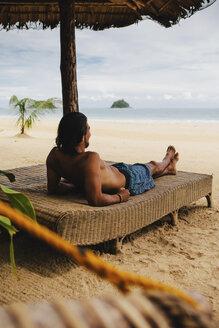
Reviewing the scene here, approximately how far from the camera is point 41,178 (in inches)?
122

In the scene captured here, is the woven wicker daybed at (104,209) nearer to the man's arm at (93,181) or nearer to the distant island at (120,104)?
the man's arm at (93,181)

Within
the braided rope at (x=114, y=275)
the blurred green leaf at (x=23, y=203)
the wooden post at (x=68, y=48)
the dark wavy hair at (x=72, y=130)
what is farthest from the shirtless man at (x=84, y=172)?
the braided rope at (x=114, y=275)

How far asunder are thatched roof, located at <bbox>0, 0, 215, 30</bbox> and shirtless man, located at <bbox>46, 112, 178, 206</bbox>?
2344mm

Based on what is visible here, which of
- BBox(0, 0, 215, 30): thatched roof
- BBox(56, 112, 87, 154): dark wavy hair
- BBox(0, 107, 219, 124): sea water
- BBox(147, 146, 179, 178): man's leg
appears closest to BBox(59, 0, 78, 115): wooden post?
BBox(0, 0, 215, 30): thatched roof

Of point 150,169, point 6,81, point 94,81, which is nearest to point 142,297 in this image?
point 150,169

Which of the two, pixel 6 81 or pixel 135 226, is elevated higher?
pixel 6 81

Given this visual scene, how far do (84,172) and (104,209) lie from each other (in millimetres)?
288

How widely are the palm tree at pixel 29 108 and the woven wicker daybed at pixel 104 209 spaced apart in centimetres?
742

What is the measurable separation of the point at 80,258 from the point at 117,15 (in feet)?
15.0

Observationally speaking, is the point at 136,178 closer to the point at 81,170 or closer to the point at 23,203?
the point at 81,170

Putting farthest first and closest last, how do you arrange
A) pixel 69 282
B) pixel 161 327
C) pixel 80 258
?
pixel 69 282
pixel 80 258
pixel 161 327

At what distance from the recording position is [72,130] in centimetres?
218

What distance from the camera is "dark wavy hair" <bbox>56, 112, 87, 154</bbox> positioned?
217 centimetres

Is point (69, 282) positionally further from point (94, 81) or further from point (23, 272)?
point (94, 81)
